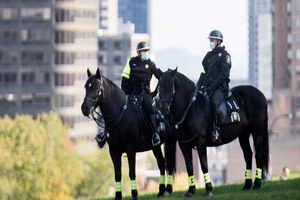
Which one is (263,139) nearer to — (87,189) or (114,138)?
(114,138)

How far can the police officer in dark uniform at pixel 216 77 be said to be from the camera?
32781 mm

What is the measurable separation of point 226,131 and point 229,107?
749mm

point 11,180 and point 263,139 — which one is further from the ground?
point 263,139

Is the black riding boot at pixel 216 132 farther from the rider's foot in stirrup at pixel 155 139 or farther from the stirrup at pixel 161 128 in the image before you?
the rider's foot in stirrup at pixel 155 139

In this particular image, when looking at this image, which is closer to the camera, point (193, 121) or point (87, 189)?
point (193, 121)

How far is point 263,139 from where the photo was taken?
3481 centimetres

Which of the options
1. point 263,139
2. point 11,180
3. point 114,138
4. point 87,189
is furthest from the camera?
point 87,189

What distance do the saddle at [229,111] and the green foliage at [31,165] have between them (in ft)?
257

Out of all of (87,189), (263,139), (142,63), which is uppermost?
(142,63)

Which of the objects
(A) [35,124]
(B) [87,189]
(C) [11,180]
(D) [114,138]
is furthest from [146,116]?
(B) [87,189]

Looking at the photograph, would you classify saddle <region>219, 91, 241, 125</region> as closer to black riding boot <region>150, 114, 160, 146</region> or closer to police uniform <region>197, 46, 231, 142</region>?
police uniform <region>197, 46, 231, 142</region>

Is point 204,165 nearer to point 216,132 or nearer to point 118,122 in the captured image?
point 216,132

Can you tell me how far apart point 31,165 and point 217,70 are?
83.4m

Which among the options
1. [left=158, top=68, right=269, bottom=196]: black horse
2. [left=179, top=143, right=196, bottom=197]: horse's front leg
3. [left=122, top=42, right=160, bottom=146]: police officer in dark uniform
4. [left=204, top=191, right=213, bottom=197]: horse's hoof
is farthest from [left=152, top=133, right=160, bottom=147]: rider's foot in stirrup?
[left=204, top=191, right=213, bottom=197]: horse's hoof
